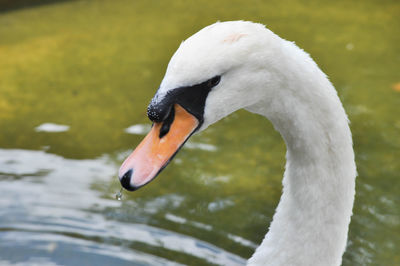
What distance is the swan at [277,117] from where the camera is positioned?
191cm

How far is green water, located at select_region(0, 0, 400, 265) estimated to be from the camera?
11.5ft

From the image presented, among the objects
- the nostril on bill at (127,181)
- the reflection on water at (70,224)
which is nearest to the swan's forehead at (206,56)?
the nostril on bill at (127,181)

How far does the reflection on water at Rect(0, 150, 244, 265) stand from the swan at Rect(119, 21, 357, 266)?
3.02 feet

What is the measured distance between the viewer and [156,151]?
6.45ft

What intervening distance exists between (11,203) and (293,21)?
11.5 feet

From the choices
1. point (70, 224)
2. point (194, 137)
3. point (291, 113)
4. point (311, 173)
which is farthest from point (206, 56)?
point (194, 137)

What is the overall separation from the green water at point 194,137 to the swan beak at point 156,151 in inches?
54.0

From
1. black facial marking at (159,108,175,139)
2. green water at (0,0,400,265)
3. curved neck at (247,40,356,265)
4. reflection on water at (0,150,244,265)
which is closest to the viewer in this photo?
black facial marking at (159,108,175,139)

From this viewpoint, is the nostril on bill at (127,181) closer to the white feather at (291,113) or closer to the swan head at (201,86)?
the swan head at (201,86)

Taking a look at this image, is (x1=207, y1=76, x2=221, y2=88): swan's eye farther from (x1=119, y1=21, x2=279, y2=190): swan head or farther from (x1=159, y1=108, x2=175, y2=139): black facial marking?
(x1=159, y1=108, x2=175, y2=139): black facial marking

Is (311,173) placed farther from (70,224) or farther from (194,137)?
(194,137)

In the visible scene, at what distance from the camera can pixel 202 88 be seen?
6.43 ft

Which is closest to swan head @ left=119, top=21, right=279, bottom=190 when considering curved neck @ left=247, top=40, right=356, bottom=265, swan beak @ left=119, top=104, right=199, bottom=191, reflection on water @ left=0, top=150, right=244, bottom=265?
swan beak @ left=119, top=104, right=199, bottom=191

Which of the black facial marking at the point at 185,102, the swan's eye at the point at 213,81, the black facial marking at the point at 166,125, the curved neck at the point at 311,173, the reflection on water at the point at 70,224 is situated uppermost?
the swan's eye at the point at 213,81
